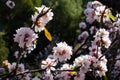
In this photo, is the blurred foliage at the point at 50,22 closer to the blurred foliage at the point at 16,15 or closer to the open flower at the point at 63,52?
the blurred foliage at the point at 16,15

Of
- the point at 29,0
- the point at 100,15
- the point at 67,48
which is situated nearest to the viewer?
the point at 67,48

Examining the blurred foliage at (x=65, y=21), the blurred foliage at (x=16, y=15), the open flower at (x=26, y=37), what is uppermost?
the blurred foliage at (x=65, y=21)

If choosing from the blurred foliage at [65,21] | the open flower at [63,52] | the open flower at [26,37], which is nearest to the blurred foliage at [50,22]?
the blurred foliage at [65,21]

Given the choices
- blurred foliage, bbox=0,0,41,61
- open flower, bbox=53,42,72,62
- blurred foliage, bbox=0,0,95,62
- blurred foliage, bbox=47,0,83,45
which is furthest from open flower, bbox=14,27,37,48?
blurred foliage, bbox=47,0,83,45

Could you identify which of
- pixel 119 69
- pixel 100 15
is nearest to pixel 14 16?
pixel 119 69

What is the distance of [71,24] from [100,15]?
24.6 feet

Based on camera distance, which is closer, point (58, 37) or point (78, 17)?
point (58, 37)

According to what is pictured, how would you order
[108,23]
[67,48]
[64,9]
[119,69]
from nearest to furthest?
[67,48] < [119,69] < [108,23] < [64,9]

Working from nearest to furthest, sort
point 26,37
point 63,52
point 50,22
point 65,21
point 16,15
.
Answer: point 26,37 → point 63,52 → point 16,15 → point 50,22 → point 65,21

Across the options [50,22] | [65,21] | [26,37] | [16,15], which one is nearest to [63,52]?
[26,37]

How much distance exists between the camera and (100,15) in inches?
161

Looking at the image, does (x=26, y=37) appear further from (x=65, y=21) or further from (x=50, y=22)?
(x=65, y=21)

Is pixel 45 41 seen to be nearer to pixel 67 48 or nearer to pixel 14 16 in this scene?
pixel 14 16

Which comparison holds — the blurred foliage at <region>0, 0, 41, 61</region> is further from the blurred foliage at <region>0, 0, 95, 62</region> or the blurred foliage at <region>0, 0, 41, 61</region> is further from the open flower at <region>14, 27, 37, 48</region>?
the open flower at <region>14, 27, 37, 48</region>
